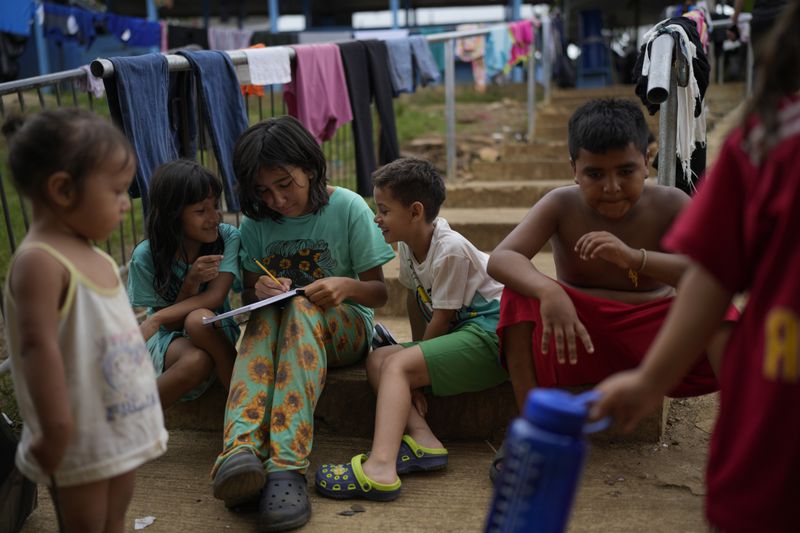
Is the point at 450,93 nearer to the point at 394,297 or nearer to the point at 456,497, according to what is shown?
the point at 394,297

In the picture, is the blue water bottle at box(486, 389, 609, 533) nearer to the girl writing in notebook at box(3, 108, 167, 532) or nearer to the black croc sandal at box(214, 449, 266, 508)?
the girl writing in notebook at box(3, 108, 167, 532)

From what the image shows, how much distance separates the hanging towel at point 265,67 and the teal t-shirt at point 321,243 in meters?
1.29

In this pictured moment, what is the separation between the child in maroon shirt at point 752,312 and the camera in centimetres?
123

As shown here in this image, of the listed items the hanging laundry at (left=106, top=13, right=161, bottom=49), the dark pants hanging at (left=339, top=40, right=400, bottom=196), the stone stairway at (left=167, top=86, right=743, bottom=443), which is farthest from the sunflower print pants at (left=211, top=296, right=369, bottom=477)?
the hanging laundry at (left=106, top=13, right=161, bottom=49)

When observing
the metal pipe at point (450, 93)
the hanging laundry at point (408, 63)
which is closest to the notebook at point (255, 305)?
the hanging laundry at point (408, 63)

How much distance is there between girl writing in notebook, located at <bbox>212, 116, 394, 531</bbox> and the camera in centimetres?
247

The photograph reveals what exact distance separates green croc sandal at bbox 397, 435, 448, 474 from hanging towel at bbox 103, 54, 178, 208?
136 centimetres

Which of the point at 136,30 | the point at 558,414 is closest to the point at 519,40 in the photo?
the point at 136,30

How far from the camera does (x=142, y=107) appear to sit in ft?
10.3

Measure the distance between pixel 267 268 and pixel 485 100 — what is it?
480 inches

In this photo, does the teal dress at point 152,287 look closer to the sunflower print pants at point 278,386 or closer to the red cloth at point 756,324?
the sunflower print pants at point 278,386

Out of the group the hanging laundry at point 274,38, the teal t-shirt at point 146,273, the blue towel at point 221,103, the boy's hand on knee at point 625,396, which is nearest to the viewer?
the boy's hand on knee at point 625,396

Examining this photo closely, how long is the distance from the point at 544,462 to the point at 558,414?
8 cm

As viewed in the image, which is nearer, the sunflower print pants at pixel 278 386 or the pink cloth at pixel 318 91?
the sunflower print pants at pixel 278 386
